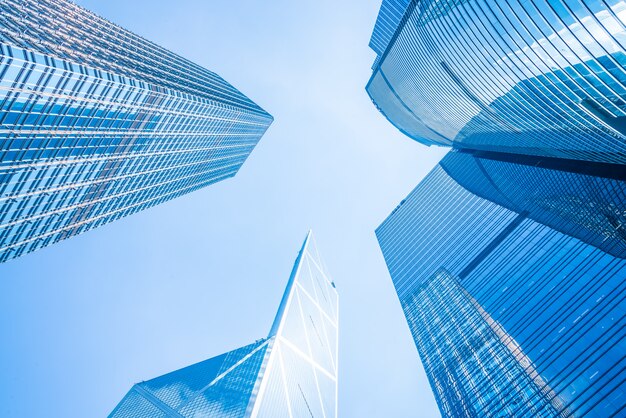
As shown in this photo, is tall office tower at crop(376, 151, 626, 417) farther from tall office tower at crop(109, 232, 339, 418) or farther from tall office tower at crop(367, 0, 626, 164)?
tall office tower at crop(109, 232, 339, 418)

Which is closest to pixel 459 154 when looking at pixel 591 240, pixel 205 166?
pixel 591 240

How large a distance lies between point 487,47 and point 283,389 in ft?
300

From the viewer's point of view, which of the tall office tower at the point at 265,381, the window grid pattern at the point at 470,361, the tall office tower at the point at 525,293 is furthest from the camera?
the tall office tower at the point at 265,381

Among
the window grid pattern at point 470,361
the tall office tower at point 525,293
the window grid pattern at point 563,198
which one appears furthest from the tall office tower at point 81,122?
the window grid pattern at point 563,198

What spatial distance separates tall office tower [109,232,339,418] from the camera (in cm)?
9994

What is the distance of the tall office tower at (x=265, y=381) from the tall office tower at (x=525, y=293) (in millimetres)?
37343

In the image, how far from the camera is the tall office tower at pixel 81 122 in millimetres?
45219

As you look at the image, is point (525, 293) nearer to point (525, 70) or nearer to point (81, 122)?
point (525, 70)

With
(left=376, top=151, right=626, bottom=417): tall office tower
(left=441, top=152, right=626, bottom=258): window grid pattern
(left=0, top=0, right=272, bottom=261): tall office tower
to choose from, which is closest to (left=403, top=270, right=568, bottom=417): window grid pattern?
(left=376, top=151, right=626, bottom=417): tall office tower

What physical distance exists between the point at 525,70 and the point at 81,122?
57.8 meters

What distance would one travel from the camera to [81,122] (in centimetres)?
5650

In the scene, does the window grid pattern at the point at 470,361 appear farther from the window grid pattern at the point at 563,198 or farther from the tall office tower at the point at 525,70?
the tall office tower at the point at 525,70

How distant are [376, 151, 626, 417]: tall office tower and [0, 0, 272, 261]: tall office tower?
6672 cm

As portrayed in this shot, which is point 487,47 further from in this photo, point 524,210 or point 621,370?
point 524,210
